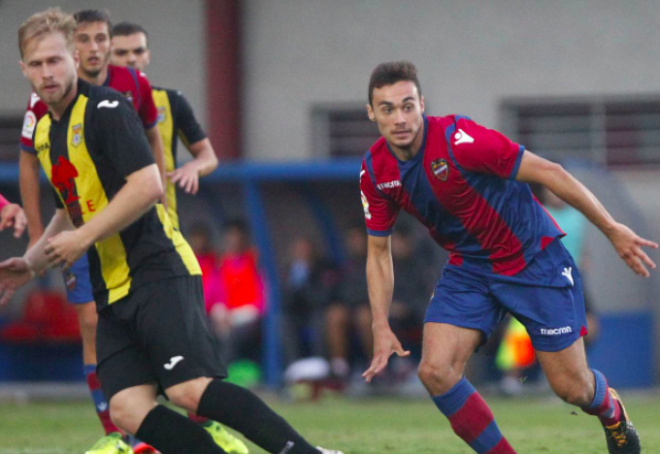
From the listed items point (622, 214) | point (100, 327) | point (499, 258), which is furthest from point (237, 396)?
point (622, 214)

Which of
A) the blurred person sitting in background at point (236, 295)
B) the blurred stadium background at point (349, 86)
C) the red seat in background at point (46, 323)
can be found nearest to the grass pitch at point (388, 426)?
the blurred person sitting in background at point (236, 295)

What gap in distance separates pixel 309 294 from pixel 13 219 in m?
7.67

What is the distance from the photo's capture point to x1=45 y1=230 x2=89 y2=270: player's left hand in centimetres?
418

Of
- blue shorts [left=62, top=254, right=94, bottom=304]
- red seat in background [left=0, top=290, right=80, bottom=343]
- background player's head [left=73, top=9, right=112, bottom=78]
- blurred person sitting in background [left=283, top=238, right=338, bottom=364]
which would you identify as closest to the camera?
background player's head [left=73, top=9, right=112, bottom=78]

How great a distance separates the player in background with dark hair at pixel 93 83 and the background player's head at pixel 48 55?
1161mm

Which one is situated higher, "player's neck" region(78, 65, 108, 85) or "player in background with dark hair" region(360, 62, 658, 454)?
"player's neck" region(78, 65, 108, 85)

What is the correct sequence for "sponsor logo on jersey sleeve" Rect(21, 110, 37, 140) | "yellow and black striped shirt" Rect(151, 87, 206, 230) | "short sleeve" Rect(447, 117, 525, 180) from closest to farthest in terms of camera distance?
"short sleeve" Rect(447, 117, 525, 180), "sponsor logo on jersey sleeve" Rect(21, 110, 37, 140), "yellow and black striped shirt" Rect(151, 87, 206, 230)

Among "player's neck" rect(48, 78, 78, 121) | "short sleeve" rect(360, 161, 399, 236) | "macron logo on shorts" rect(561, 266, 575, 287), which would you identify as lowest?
"macron logo on shorts" rect(561, 266, 575, 287)

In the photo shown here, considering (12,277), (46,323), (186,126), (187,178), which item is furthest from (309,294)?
Result: (12,277)

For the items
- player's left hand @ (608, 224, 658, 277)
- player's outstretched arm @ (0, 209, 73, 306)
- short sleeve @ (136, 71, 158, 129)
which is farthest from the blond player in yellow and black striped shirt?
player's left hand @ (608, 224, 658, 277)

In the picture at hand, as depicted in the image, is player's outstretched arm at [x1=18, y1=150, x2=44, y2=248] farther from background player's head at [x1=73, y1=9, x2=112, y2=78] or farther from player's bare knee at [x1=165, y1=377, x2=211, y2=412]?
player's bare knee at [x1=165, y1=377, x2=211, y2=412]

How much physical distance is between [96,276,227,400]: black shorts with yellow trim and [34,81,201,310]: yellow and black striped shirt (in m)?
0.06

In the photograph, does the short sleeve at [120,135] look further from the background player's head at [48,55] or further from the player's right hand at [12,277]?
the player's right hand at [12,277]

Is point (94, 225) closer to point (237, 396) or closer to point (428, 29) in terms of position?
point (237, 396)
